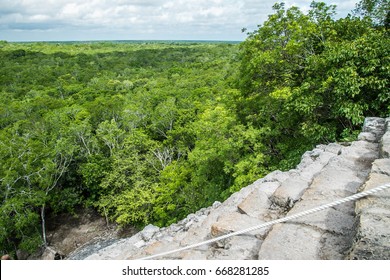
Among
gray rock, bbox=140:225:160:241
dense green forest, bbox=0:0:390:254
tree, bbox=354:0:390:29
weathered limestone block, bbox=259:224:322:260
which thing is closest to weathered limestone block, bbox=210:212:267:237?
weathered limestone block, bbox=259:224:322:260

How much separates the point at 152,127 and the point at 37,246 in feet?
39.7

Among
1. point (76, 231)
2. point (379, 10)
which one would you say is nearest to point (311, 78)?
point (379, 10)

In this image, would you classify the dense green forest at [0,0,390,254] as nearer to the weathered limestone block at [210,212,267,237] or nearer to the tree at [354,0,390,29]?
the tree at [354,0,390,29]

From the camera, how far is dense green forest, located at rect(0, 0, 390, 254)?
9031mm

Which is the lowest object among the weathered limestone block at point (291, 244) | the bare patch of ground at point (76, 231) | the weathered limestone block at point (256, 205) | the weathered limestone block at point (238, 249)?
the bare patch of ground at point (76, 231)

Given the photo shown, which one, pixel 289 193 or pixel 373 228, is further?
pixel 289 193

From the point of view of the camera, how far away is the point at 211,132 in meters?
13.6

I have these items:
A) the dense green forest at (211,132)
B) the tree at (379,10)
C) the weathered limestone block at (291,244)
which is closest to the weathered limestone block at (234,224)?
the weathered limestone block at (291,244)

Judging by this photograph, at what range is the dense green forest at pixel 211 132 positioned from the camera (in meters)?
9.03

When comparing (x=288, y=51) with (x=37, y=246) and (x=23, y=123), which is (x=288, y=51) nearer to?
(x=37, y=246)

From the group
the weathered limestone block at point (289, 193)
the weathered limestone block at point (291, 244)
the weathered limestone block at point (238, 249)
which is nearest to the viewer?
the weathered limestone block at point (291, 244)

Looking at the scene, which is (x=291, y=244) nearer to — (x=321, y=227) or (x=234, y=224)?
(x=321, y=227)

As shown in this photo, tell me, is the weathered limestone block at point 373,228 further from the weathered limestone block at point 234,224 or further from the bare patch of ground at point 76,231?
the bare patch of ground at point 76,231

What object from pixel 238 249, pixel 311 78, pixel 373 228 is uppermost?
pixel 311 78
